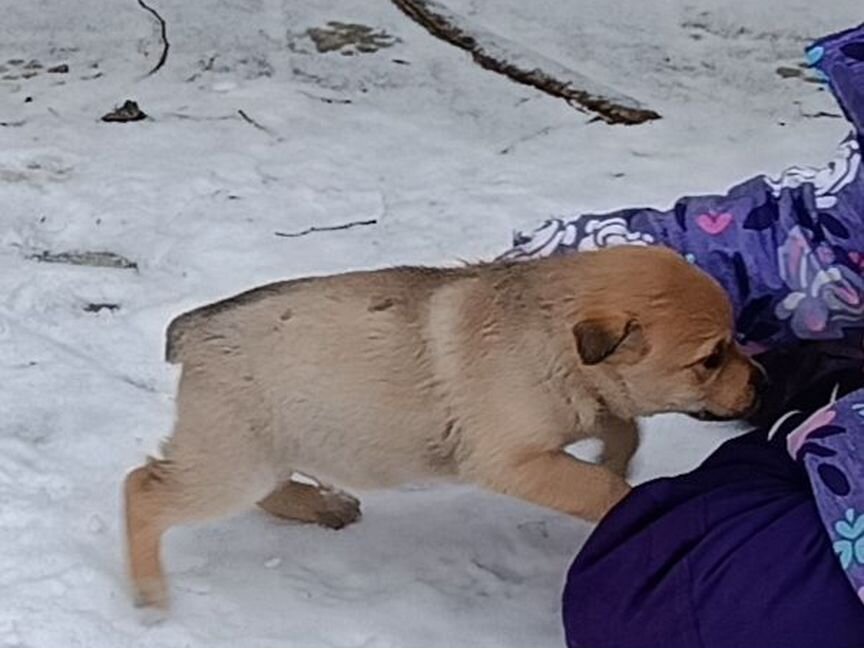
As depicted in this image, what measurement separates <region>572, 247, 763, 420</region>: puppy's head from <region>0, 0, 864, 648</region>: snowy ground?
0.39 m

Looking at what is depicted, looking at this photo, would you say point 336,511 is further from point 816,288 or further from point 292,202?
point 292,202

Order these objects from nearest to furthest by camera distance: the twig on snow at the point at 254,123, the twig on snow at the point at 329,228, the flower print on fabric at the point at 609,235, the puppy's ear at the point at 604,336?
the puppy's ear at the point at 604,336, the flower print on fabric at the point at 609,235, the twig on snow at the point at 329,228, the twig on snow at the point at 254,123

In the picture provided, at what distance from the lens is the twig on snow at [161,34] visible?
15.8 feet

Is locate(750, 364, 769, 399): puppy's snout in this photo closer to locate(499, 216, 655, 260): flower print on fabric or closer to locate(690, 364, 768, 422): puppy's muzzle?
locate(690, 364, 768, 422): puppy's muzzle

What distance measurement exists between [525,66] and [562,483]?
2.37m

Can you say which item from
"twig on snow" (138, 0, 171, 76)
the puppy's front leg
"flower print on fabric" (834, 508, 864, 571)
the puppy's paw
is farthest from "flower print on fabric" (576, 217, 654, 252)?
"twig on snow" (138, 0, 171, 76)

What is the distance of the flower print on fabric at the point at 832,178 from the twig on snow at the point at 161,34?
230 cm

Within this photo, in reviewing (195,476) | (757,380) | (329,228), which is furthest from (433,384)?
(329,228)

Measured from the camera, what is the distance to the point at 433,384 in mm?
2631

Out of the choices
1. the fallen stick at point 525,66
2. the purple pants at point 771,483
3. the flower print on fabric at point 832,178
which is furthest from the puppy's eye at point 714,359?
the fallen stick at point 525,66

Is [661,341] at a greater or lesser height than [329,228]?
greater

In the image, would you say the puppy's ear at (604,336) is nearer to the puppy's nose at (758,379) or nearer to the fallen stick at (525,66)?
the puppy's nose at (758,379)

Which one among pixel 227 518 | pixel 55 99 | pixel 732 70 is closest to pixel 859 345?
pixel 227 518

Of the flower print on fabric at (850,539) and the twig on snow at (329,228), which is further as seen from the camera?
the twig on snow at (329,228)
